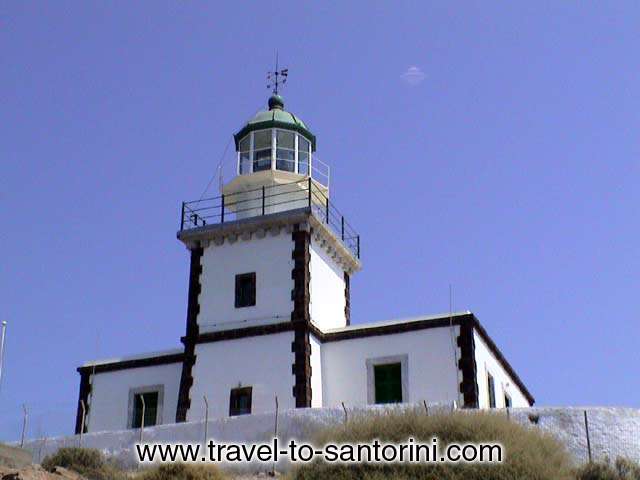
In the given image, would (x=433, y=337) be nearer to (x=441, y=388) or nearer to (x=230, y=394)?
(x=441, y=388)

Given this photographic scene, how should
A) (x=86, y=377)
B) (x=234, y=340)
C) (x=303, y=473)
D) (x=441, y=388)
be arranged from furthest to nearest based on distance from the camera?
(x=86, y=377) < (x=234, y=340) < (x=441, y=388) < (x=303, y=473)

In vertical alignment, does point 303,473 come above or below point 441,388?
below

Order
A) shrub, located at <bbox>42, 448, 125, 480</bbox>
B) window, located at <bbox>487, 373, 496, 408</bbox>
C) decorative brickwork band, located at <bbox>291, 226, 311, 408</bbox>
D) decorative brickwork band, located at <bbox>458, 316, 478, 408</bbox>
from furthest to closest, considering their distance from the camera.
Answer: window, located at <bbox>487, 373, 496, 408</bbox> → decorative brickwork band, located at <bbox>291, 226, 311, 408</bbox> → decorative brickwork band, located at <bbox>458, 316, 478, 408</bbox> → shrub, located at <bbox>42, 448, 125, 480</bbox>

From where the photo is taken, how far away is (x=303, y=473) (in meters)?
17.6

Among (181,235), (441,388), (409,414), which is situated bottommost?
(409,414)

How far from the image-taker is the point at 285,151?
30641mm

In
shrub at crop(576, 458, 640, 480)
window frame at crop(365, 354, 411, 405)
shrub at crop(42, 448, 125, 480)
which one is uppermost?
window frame at crop(365, 354, 411, 405)

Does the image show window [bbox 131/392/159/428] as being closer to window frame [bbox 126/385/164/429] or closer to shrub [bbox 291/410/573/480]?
window frame [bbox 126/385/164/429]

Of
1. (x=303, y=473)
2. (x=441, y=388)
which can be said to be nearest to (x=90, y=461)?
(x=303, y=473)

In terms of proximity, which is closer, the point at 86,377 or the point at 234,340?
the point at 234,340

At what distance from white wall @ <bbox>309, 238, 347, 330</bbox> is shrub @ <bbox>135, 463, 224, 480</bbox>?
9.36 m

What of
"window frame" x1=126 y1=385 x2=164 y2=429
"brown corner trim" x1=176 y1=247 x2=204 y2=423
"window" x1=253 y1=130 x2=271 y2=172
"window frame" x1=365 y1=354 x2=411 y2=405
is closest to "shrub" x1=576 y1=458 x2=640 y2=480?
"window frame" x1=365 y1=354 x2=411 y2=405

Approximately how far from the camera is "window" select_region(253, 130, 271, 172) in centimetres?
3033

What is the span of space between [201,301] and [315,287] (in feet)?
10.3
